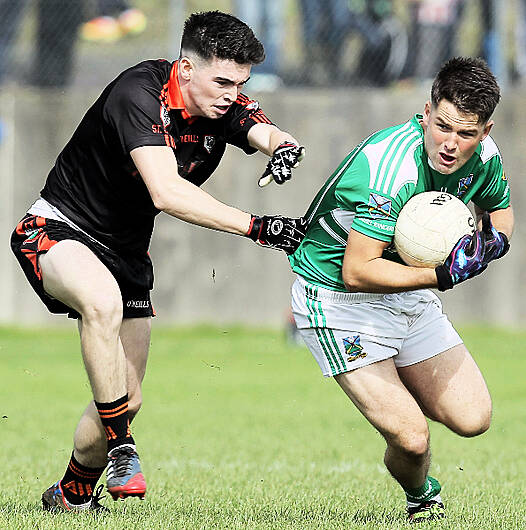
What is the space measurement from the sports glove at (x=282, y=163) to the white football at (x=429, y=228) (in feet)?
2.05

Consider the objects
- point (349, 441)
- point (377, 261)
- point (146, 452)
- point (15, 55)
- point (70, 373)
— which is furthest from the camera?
point (15, 55)

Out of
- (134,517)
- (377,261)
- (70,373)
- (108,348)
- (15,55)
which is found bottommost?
(70,373)

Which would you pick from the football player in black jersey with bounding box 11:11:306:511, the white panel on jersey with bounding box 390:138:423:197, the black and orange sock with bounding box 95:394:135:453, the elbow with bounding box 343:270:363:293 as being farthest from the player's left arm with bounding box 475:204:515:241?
the black and orange sock with bounding box 95:394:135:453

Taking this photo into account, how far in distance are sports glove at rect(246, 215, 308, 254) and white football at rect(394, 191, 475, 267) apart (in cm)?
53

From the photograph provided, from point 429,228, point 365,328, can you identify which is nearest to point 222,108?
point 429,228

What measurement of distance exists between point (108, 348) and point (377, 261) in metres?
1.40

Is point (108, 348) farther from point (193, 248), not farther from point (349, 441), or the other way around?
point (193, 248)

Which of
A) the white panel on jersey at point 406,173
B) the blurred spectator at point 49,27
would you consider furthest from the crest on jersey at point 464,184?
the blurred spectator at point 49,27

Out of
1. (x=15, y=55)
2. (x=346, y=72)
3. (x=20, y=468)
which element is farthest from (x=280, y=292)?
(x=20, y=468)

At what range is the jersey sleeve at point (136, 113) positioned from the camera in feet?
18.5

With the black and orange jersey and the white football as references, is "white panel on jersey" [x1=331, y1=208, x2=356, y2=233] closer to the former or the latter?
the white football

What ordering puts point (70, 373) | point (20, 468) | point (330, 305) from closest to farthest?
point (330, 305), point (20, 468), point (70, 373)

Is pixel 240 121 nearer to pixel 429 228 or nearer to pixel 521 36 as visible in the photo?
pixel 429 228

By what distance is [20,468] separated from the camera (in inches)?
294
